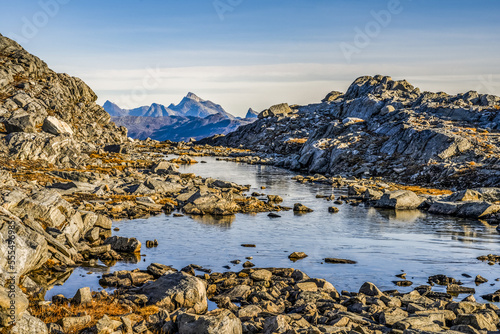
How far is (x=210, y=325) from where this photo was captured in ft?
55.9

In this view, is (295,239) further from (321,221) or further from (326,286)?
(326,286)

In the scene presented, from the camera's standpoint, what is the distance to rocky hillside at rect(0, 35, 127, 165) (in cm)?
7375

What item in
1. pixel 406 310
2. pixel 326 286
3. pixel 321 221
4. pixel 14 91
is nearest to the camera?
pixel 406 310

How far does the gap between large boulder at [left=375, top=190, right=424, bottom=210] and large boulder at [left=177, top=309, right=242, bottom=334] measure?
4254 centimetres

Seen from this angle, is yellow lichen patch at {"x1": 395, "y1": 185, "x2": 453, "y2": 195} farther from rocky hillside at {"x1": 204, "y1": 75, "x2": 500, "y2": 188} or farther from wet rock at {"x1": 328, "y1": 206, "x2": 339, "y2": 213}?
wet rock at {"x1": 328, "y1": 206, "x2": 339, "y2": 213}

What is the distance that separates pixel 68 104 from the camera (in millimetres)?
125750

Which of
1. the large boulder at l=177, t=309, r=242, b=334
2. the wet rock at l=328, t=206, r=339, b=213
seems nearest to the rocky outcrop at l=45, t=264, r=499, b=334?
the large boulder at l=177, t=309, r=242, b=334

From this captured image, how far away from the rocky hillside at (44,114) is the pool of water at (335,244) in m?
36.4

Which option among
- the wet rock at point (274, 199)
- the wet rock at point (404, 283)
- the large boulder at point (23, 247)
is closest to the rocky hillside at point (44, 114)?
the wet rock at point (274, 199)

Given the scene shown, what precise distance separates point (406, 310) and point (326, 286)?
441cm

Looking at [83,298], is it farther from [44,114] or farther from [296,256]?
[44,114]

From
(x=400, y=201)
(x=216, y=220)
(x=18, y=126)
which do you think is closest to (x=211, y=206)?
(x=216, y=220)

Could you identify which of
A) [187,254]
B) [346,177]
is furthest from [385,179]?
[187,254]

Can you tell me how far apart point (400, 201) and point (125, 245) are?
35385 mm
